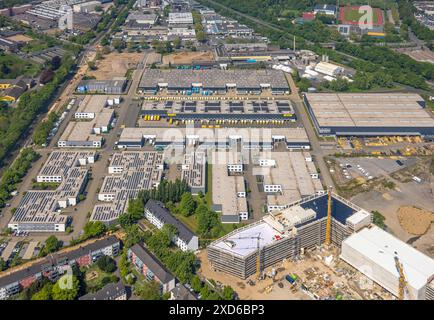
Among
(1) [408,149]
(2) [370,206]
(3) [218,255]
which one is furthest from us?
(1) [408,149]

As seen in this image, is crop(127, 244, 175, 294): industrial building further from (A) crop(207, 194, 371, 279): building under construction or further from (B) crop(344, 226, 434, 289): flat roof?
(B) crop(344, 226, 434, 289): flat roof

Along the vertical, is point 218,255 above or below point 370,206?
above

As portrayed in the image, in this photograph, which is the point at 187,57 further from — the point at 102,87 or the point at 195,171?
the point at 195,171

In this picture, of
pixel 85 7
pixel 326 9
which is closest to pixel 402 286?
pixel 326 9

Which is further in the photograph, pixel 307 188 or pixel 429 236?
pixel 307 188

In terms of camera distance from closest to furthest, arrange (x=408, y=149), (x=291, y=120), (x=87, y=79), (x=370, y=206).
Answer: (x=370, y=206) < (x=408, y=149) < (x=291, y=120) < (x=87, y=79)

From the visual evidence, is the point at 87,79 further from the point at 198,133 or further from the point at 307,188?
the point at 307,188

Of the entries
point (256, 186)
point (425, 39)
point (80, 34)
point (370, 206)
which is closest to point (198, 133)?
point (256, 186)
